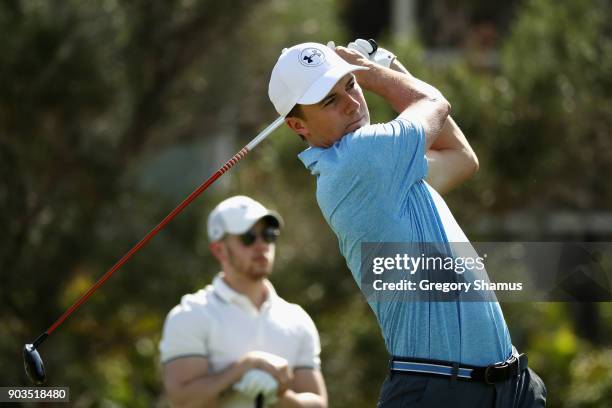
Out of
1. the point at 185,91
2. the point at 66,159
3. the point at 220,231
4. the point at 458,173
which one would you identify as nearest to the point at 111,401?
the point at 66,159

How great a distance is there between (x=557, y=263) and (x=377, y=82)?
2429mm

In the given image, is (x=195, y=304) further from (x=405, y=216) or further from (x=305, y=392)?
(x=405, y=216)

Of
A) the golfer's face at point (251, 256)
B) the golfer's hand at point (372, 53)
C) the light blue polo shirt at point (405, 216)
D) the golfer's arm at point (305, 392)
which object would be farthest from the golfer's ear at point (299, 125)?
the golfer's face at point (251, 256)

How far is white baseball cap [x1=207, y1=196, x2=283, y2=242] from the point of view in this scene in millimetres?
5473

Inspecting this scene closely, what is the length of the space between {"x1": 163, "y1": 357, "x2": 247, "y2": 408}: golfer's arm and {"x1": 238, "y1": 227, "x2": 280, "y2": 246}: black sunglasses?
0.63 m

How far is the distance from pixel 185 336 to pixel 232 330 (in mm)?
211

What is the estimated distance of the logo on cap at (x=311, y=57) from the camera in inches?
139

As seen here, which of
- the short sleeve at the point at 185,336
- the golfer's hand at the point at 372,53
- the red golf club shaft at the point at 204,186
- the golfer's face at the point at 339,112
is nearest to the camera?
the golfer's face at the point at 339,112

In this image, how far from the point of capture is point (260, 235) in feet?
17.9

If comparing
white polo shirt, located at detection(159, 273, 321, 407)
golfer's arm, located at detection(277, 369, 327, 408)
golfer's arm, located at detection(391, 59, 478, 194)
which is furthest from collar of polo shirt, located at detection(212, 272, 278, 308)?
golfer's arm, located at detection(391, 59, 478, 194)

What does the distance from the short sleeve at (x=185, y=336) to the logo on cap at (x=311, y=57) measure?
181 centimetres

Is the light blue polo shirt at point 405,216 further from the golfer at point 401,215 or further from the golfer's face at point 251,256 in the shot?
the golfer's face at point 251,256

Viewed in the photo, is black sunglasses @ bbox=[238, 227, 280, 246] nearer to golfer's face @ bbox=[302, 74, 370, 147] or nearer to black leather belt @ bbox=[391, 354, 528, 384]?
golfer's face @ bbox=[302, 74, 370, 147]

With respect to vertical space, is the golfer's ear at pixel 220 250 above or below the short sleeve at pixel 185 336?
above
